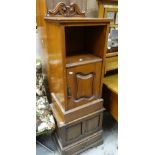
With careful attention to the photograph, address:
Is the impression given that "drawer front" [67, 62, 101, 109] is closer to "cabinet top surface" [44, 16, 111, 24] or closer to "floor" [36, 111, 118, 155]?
"cabinet top surface" [44, 16, 111, 24]

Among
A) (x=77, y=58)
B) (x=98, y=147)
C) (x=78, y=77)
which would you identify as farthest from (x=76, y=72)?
(x=98, y=147)

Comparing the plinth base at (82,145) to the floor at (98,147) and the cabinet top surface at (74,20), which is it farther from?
the cabinet top surface at (74,20)

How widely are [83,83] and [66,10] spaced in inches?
22.2

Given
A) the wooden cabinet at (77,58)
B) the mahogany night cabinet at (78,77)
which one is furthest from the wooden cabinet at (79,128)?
the wooden cabinet at (77,58)

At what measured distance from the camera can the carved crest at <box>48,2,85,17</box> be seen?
1.19m

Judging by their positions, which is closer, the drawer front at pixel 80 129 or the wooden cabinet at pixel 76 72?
the wooden cabinet at pixel 76 72

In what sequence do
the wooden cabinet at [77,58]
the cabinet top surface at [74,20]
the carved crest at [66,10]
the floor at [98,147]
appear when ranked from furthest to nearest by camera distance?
the floor at [98,147]
the carved crest at [66,10]
the wooden cabinet at [77,58]
the cabinet top surface at [74,20]

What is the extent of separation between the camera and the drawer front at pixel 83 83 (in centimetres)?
117

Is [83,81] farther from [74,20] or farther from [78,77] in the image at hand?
[74,20]

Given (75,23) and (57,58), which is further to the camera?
(57,58)
